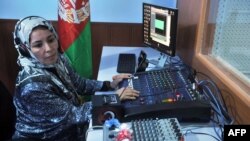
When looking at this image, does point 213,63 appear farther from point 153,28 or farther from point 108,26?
point 108,26

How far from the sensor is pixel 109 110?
1129 millimetres

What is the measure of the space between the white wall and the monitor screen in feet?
1.43

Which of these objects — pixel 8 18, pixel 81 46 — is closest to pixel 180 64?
pixel 81 46

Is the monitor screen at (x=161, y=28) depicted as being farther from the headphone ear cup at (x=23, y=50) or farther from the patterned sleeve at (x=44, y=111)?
the headphone ear cup at (x=23, y=50)

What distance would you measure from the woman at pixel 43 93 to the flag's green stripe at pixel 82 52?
0.49m

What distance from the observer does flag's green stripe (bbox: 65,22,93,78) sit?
2029 millimetres

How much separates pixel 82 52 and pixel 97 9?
48 centimetres

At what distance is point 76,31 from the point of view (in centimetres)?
200

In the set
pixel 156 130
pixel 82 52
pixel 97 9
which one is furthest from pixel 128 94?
pixel 97 9

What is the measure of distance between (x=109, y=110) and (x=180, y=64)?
2.89ft

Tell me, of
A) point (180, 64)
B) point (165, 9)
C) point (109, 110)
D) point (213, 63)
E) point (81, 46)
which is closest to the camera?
point (109, 110)

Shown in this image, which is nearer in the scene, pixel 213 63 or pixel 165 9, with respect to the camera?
pixel 213 63

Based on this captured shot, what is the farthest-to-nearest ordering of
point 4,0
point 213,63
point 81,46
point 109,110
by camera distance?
point 4,0
point 81,46
point 213,63
point 109,110

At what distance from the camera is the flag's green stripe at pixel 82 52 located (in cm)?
203
